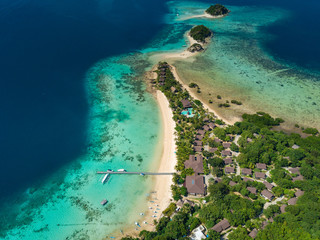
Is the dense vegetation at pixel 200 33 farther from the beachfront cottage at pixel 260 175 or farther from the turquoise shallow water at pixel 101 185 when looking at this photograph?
the beachfront cottage at pixel 260 175

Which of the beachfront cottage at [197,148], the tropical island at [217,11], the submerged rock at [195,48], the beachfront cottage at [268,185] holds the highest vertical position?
the tropical island at [217,11]

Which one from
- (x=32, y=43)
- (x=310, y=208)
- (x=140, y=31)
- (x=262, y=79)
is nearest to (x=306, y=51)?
(x=262, y=79)

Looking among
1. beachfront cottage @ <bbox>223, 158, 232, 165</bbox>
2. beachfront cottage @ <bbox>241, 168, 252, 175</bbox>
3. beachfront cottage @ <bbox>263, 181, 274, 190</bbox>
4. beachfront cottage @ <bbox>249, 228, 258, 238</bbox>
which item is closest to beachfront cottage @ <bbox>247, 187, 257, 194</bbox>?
beachfront cottage @ <bbox>263, 181, 274, 190</bbox>

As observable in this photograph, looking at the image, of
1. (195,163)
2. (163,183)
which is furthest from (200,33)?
(163,183)

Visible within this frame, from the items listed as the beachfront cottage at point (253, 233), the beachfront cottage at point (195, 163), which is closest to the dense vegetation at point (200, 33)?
the beachfront cottage at point (195, 163)

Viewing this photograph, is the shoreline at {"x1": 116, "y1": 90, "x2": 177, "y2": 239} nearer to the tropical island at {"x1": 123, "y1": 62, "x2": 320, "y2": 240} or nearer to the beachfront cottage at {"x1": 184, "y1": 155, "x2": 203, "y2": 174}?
the tropical island at {"x1": 123, "y1": 62, "x2": 320, "y2": 240}

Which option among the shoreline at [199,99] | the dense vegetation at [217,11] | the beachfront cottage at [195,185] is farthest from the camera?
the dense vegetation at [217,11]

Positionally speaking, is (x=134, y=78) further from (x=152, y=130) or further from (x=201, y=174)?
(x=201, y=174)
